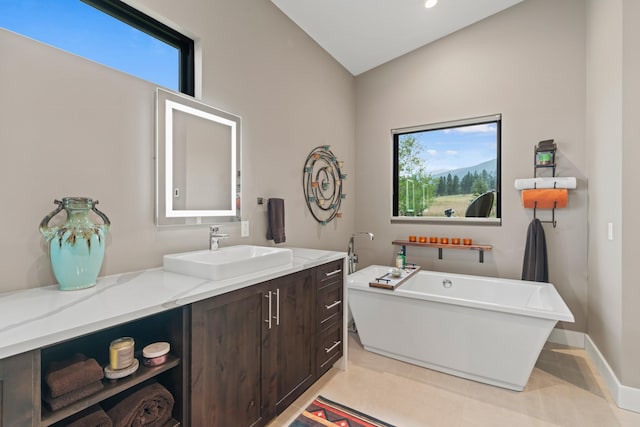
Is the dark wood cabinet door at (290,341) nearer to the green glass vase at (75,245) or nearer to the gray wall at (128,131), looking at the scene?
the gray wall at (128,131)

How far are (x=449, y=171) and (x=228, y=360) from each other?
3.14 meters

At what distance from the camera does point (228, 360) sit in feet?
4.78

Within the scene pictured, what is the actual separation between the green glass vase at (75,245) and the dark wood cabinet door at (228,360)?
488 mm

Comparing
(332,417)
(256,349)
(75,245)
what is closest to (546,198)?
(332,417)

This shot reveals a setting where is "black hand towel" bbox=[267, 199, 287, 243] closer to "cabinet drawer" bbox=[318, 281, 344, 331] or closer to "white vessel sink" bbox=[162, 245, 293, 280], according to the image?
"white vessel sink" bbox=[162, 245, 293, 280]

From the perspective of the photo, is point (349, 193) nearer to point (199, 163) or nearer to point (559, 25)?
point (199, 163)

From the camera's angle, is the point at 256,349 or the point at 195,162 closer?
the point at 256,349

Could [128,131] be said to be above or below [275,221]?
above

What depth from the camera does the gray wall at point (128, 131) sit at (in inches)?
50.0

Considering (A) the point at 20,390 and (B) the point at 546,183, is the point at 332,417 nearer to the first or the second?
(A) the point at 20,390

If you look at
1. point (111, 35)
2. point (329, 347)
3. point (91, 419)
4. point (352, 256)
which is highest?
point (111, 35)

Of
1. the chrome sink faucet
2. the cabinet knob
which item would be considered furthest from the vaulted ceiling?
the cabinet knob

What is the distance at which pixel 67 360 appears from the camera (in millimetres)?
1108

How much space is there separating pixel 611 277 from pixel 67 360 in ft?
10.5
